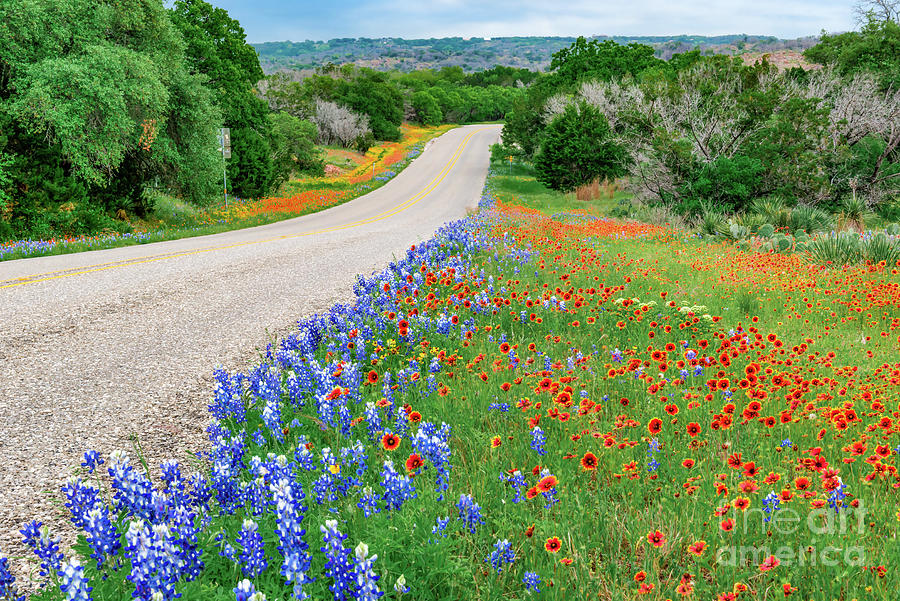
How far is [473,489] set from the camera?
3.03 meters

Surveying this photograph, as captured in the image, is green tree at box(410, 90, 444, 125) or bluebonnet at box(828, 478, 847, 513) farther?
green tree at box(410, 90, 444, 125)

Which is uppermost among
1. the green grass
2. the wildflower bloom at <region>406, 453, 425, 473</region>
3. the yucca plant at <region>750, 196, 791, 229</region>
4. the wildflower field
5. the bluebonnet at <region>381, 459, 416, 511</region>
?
the wildflower bloom at <region>406, 453, 425, 473</region>

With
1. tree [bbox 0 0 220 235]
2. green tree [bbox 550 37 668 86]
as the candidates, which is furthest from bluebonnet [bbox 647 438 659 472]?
green tree [bbox 550 37 668 86]

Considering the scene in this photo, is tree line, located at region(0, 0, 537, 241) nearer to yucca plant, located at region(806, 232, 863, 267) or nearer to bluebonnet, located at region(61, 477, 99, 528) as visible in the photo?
bluebonnet, located at region(61, 477, 99, 528)

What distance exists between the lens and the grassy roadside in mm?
13953

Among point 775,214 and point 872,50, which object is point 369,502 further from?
point 872,50

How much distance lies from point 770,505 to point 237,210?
25.6m

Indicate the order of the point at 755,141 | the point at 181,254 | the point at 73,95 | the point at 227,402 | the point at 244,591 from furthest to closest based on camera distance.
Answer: the point at 755,141 < the point at 73,95 < the point at 181,254 < the point at 227,402 < the point at 244,591

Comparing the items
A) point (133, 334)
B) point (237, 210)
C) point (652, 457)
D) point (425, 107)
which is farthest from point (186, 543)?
point (425, 107)

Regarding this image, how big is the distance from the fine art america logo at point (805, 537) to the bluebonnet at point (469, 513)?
43.2 inches

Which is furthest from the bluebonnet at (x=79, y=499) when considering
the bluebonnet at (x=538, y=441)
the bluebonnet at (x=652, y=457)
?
the bluebonnet at (x=652, y=457)

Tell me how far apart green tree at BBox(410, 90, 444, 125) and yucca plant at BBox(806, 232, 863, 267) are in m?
90.9

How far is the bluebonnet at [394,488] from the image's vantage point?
251cm

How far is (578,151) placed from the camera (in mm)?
35125
